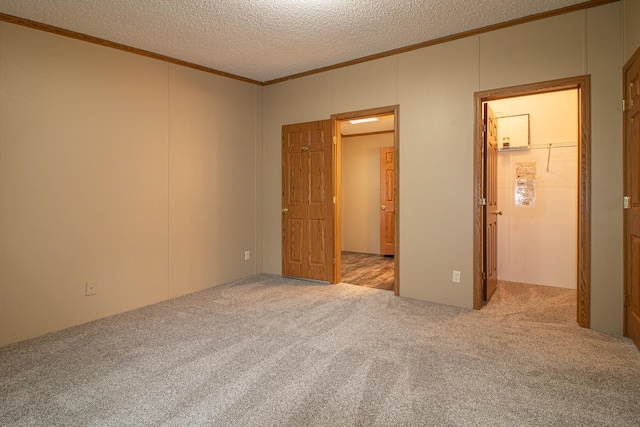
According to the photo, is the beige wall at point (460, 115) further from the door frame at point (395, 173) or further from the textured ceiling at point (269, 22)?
the textured ceiling at point (269, 22)

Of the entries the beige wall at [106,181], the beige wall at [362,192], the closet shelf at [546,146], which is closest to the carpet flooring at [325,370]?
the beige wall at [106,181]

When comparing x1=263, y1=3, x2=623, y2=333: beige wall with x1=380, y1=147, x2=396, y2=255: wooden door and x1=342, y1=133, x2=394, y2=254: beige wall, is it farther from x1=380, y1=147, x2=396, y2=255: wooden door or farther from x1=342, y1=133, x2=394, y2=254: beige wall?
x1=342, y1=133, x2=394, y2=254: beige wall

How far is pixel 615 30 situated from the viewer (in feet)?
9.20

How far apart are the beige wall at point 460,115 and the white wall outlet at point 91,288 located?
3105mm

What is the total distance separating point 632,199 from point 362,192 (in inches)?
198

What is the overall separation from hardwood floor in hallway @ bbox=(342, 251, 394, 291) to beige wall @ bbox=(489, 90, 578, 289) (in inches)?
64.0

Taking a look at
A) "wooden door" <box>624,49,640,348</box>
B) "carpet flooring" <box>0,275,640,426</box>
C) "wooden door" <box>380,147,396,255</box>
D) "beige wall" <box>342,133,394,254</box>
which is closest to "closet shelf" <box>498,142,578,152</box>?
"wooden door" <box>624,49,640,348</box>

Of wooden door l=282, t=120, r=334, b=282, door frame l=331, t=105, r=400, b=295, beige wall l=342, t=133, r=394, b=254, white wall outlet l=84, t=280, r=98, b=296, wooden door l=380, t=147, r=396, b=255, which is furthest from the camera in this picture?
beige wall l=342, t=133, r=394, b=254

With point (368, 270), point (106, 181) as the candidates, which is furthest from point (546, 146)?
point (106, 181)

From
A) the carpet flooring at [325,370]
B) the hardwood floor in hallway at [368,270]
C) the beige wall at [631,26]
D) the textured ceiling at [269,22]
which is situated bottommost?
the carpet flooring at [325,370]

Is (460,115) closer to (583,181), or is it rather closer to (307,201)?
(583,181)

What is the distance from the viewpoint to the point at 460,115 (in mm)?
3514

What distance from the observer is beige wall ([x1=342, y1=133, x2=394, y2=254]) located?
7250mm

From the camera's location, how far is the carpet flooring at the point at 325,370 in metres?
1.79
